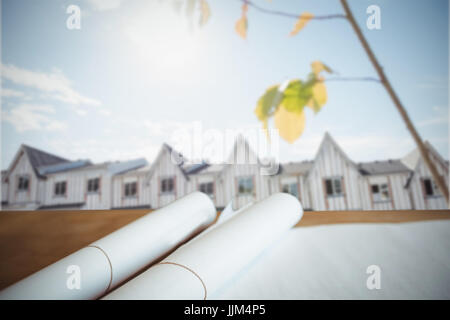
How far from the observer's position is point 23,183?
10.4ft

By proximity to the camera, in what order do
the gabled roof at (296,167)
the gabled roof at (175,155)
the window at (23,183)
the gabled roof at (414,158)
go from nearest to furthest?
1. the gabled roof at (414,158)
2. the gabled roof at (296,167)
3. the gabled roof at (175,155)
4. the window at (23,183)

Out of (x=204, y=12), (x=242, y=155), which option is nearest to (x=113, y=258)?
(x=242, y=155)

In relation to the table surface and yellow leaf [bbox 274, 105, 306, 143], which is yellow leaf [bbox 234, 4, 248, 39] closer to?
yellow leaf [bbox 274, 105, 306, 143]

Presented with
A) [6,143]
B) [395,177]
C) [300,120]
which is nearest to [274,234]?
[300,120]

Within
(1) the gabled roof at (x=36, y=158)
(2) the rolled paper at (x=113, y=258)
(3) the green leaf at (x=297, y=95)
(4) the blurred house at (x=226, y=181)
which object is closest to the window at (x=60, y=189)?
(4) the blurred house at (x=226, y=181)

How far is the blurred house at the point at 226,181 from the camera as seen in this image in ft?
8.24

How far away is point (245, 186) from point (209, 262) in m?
2.58

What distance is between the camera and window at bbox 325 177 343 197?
2.69 metres

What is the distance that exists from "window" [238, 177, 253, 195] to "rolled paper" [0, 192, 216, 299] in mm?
2404

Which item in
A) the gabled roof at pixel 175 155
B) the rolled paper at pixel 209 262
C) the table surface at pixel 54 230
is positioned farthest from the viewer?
the gabled roof at pixel 175 155

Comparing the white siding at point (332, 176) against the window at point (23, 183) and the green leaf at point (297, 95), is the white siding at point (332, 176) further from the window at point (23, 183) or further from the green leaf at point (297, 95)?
the window at point (23, 183)

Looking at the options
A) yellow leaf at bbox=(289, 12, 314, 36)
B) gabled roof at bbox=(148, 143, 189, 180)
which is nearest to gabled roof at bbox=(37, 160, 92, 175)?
gabled roof at bbox=(148, 143, 189, 180)

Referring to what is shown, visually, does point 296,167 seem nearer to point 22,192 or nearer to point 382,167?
point 382,167
